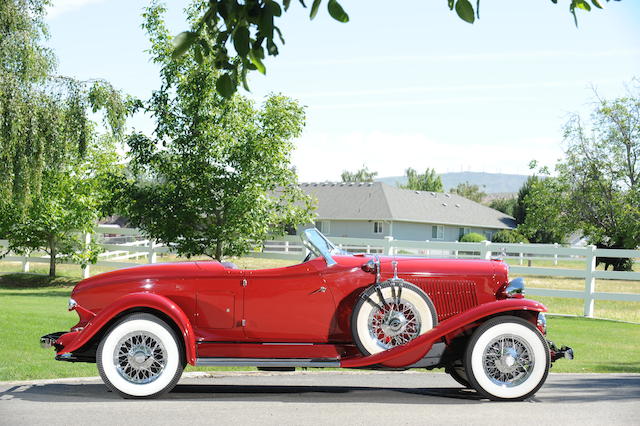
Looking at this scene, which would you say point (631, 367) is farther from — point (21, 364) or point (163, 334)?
point (21, 364)

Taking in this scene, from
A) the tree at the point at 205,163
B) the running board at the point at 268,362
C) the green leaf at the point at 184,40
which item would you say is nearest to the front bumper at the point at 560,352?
the running board at the point at 268,362

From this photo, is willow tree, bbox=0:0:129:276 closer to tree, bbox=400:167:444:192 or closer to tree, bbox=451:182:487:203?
tree, bbox=400:167:444:192

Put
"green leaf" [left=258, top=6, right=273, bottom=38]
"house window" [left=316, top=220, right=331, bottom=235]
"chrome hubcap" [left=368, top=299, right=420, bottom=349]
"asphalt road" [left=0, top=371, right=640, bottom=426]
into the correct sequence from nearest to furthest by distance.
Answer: "green leaf" [left=258, top=6, right=273, bottom=38] → "asphalt road" [left=0, top=371, right=640, bottom=426] → "chrome hubcap" [left=368, top=299, right=420, bottom=349] → "house window" [left=316, top=220, right=331, bottom=235]

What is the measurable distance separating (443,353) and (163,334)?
8.29ft

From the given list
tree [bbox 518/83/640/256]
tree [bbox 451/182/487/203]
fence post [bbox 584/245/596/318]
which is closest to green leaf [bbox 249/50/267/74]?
fence post [bbox 584/245/596/318]

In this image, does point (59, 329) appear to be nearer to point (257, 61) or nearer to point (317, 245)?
point (317, 245)

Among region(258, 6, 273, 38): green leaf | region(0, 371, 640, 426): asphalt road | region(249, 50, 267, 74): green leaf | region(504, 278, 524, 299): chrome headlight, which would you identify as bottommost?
region(0, 371, 640, 426): asphalt road

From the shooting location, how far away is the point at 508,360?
6883 millimetres

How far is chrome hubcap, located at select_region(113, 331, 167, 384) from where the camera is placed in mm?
6802

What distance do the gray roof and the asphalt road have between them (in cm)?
4820

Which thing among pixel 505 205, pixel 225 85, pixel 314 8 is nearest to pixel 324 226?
pixel 505 205

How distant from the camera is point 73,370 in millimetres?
8438

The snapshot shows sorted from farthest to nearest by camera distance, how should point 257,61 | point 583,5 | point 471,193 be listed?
point 471,193
point 583,5
point 257,61

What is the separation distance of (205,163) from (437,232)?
43998 mm
